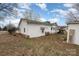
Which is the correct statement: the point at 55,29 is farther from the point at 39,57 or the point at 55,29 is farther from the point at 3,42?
the point at 3,42

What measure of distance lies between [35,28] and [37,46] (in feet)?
0.89

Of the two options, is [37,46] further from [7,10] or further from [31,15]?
[7,10]

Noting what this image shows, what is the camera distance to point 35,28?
365cm

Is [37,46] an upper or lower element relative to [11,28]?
lower

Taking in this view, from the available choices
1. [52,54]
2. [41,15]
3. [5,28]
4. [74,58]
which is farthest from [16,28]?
[74,58]

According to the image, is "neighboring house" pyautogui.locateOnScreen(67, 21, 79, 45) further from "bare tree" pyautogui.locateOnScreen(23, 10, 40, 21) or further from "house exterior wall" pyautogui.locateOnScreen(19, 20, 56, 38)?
"bare tree" pyautogui.locateOnScreen(23, 10, 40, 21)

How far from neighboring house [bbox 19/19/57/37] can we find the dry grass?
3.2 inches

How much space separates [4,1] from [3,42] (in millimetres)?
608

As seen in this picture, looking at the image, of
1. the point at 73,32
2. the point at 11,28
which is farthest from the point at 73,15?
the point at 11,28

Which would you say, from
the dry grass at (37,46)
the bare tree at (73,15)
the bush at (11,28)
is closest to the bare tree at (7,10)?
the bush at (11,28)

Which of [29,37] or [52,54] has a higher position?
[29,37]

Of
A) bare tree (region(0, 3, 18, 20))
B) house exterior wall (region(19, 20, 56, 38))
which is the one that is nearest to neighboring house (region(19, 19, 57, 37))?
house exterior wall (region(19, 20, 56, 38))

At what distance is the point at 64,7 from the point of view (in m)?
Result: 3.60

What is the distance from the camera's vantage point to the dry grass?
3611 mm
